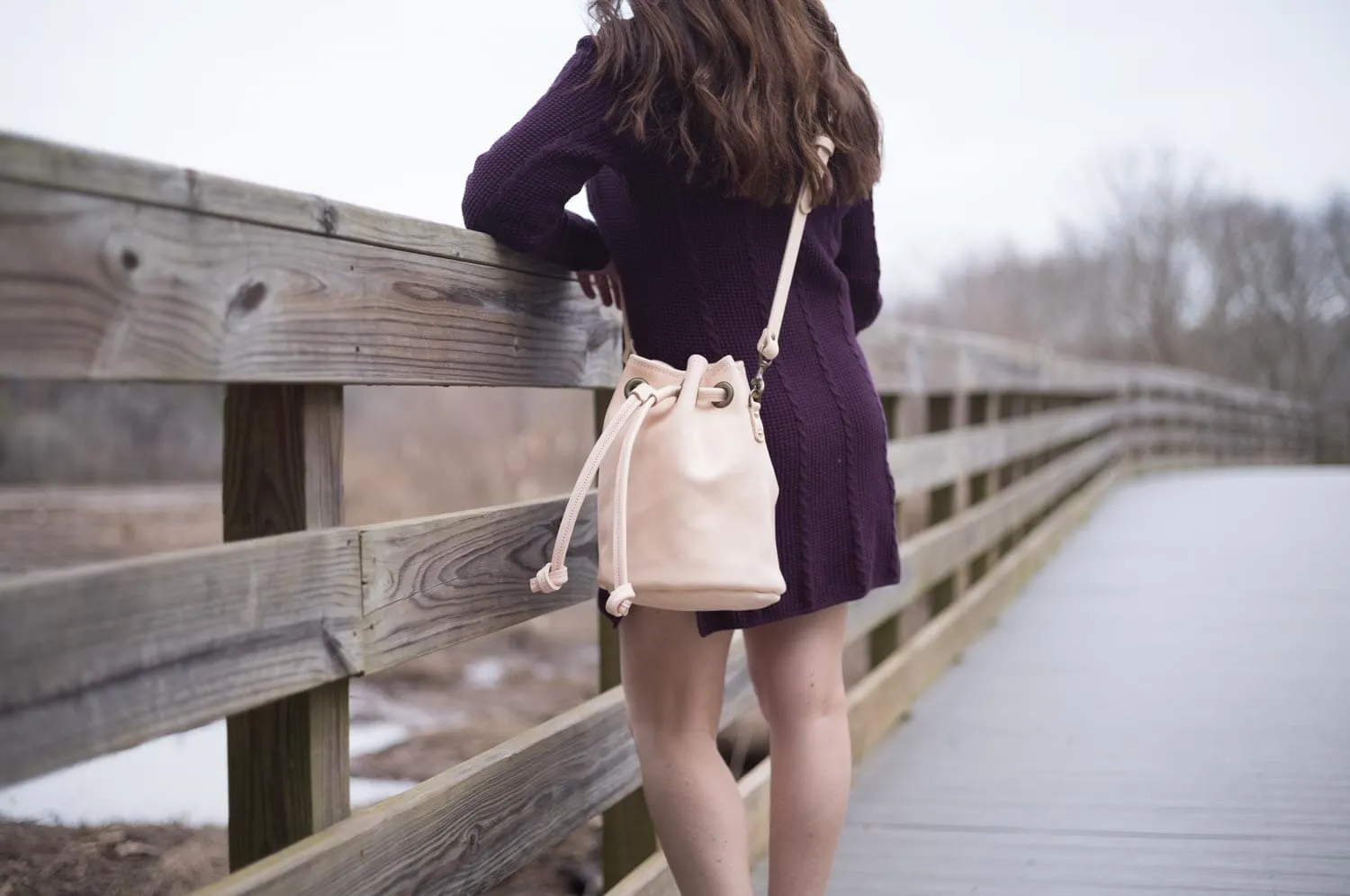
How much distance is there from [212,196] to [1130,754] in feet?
8.75

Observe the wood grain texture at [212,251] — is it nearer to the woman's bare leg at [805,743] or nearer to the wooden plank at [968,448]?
the woman's bare leg at [805,743]

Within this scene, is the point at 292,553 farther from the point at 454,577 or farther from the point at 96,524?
the point at 96,524

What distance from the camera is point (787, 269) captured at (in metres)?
1.57

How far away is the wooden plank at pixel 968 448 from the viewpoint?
332 centimetres

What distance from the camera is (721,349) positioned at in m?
1.56

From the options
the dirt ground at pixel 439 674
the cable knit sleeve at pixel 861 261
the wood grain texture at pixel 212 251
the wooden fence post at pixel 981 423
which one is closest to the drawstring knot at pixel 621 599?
the wood grain texture at pixel 212 251

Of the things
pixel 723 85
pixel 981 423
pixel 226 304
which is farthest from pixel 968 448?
pixel 226 304

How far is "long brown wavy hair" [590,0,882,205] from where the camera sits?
4.89 ft

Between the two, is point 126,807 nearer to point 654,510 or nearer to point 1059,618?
point 654,510

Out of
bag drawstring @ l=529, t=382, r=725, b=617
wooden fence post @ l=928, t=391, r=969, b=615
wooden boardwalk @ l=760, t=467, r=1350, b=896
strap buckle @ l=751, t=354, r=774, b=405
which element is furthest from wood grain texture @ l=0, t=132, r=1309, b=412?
wooden fence post @ l=928, t=391, r=969, b=615

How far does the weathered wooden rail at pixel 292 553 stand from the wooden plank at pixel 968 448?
1.37 metres

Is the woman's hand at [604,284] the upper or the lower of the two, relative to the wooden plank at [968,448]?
upper

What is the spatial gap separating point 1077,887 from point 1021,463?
12.6ft

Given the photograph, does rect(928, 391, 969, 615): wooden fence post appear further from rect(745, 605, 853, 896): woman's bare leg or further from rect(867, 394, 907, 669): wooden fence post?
rect(745, 605, 853, 896): woman's bare leg
